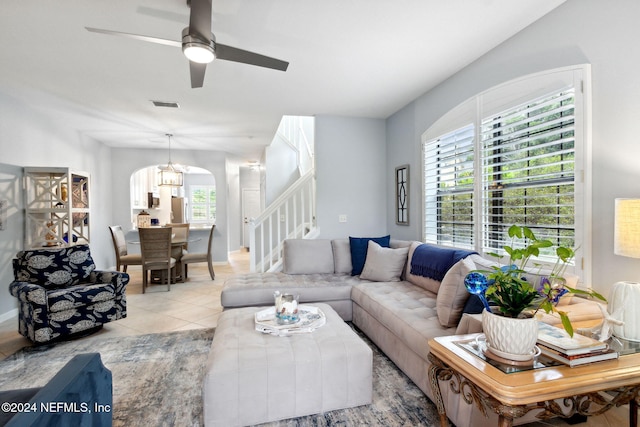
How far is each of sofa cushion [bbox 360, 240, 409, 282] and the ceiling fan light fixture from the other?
8.22 feet

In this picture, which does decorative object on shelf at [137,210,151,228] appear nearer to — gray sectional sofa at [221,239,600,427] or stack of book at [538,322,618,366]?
gray sectional sofa at [221,239,600,427]

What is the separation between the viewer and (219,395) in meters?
1.69

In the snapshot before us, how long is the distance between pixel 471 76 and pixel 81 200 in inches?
219

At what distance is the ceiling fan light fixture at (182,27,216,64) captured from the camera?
1.81 m

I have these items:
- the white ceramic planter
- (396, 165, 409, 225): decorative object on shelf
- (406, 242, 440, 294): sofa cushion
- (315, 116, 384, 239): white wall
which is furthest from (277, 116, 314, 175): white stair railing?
the white ceramic planter

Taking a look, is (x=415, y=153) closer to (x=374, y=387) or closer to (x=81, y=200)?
(x=374, y=387)

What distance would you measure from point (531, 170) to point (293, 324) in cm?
213

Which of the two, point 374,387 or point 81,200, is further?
point 81,200

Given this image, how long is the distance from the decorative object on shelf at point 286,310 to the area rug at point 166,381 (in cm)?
59

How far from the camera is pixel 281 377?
1.78 meters

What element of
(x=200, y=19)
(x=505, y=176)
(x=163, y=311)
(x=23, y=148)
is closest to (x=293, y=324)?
(x=200, y=19)

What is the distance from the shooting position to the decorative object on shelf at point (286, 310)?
86.4 inches

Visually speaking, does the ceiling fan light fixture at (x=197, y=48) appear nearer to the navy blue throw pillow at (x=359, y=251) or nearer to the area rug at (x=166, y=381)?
the area rug at (x=166, y=381)

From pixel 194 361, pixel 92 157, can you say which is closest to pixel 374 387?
pixel 194 361
